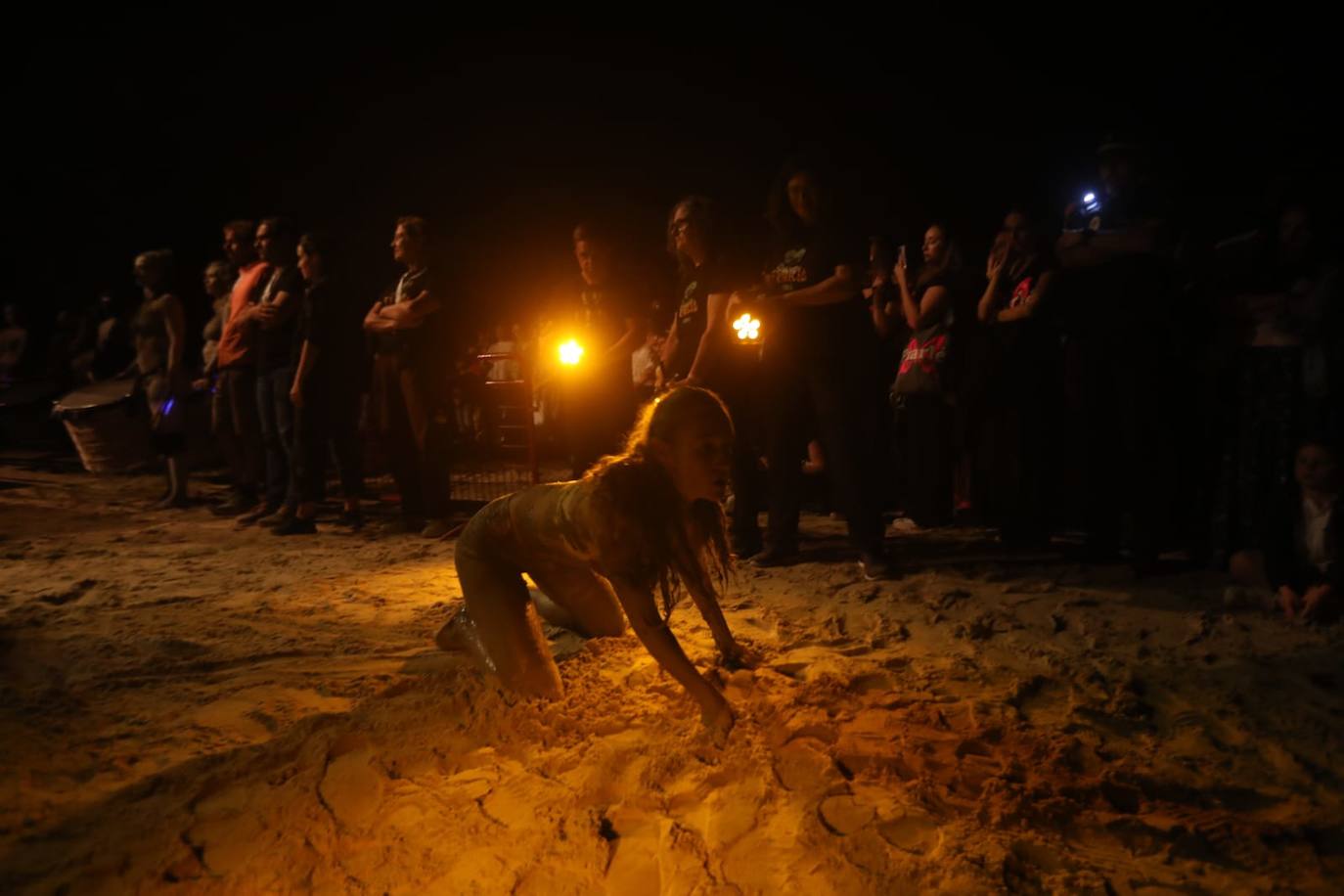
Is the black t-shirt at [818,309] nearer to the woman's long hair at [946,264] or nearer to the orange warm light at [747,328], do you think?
the orange warm light at [747,328]

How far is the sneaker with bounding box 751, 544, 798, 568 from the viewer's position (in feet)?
15.5

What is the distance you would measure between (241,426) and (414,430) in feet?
5.92

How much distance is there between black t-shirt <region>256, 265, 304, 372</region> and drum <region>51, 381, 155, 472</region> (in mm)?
2694

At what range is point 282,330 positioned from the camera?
6.05m

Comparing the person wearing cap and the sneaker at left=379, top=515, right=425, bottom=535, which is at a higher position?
the person wearing cap

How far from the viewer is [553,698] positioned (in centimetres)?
285

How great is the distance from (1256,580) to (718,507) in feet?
9.49

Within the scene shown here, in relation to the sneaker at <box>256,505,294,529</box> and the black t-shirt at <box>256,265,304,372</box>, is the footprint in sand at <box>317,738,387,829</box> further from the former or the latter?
the black t-shirt at <box>256,265,304,372</box>

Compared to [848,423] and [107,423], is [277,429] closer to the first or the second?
[107,423]

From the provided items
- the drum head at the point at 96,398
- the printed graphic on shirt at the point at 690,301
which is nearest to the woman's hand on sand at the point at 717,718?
the printed graphic on shirt at the point at 690,301

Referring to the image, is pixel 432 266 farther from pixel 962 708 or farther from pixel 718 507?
pixel 962 708

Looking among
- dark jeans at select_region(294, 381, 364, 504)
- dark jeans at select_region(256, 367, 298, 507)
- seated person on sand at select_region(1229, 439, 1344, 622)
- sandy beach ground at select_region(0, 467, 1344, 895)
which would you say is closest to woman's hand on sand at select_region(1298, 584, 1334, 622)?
seated person on sand at select_region(1229, 439, 1344, 622)

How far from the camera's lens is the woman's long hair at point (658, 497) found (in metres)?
2.49

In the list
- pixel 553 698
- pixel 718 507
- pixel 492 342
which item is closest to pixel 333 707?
pixel 553 698
